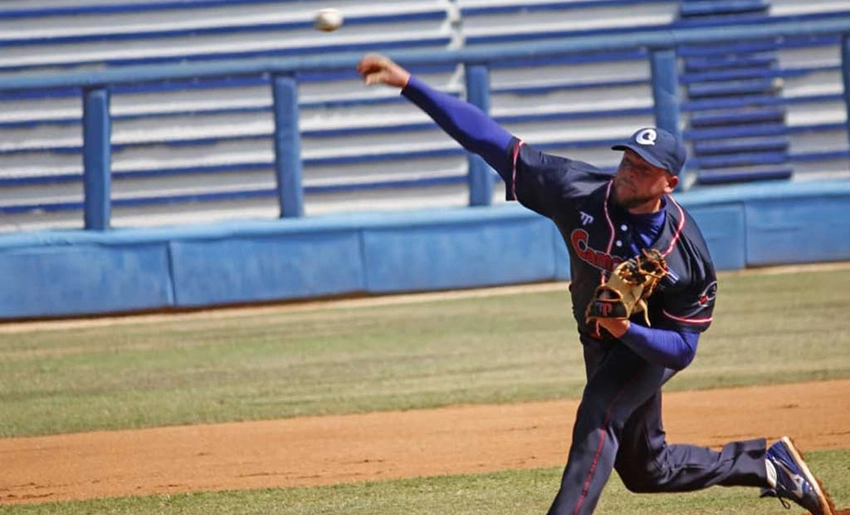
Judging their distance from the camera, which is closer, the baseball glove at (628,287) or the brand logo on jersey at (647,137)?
the baseball glove at (628,287)

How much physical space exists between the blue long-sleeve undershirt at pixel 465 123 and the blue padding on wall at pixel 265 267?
291 inches

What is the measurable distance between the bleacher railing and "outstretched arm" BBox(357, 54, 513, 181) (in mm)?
7643

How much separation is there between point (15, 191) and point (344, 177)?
11.0 ft

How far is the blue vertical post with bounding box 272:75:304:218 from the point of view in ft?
41.5

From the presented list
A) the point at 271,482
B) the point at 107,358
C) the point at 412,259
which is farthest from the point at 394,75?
the point at 412,259

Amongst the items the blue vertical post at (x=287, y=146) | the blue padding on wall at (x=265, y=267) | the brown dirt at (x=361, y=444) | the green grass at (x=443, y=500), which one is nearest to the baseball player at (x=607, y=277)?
the green grass at (x=443, y=500)

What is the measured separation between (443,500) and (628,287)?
6.34ft

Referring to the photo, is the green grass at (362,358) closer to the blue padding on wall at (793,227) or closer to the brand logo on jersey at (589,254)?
the blue padding on wall at (793,227)

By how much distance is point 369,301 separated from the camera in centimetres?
1265

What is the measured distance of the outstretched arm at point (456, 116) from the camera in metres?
5.06

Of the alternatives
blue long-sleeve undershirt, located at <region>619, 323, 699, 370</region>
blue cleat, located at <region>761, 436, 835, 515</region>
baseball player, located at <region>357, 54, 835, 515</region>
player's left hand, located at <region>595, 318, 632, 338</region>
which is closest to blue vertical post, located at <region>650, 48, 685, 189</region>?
blue cleat, located at <region>761, 436, 835, 515</region>

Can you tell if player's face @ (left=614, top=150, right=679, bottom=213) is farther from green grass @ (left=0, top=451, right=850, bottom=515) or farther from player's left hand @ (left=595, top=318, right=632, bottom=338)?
green grass @ (left=0, top=451, right=850, bottom=515)

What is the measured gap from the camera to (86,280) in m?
12.2

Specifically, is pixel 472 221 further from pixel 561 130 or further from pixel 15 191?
pixel 15 191
